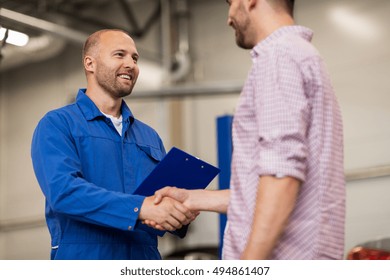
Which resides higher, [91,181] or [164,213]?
[91,181]

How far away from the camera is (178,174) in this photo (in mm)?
2186

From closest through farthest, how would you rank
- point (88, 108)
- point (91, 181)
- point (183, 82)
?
point (91, 181) → point (88, 108) → point (183, 82)

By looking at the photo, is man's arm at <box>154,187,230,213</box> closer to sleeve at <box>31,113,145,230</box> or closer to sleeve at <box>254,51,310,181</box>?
→ sleeve at <box>31,113,145,230</box>

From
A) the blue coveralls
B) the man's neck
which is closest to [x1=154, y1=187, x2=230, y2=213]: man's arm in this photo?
the blue coveralls

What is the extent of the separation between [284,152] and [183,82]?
629 cm

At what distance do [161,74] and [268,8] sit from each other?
19.9 ft

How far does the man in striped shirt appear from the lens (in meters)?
1.51

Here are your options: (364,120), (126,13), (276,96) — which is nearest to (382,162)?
(364,120)

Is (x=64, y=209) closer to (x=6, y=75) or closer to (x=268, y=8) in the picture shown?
(x=268, y=8)

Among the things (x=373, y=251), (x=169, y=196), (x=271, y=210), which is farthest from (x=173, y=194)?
(x=373, y=251)

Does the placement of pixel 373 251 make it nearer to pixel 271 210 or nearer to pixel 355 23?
pixel 271 210

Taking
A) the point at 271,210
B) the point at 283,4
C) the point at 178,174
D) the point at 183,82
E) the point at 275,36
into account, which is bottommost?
the point at 271,210

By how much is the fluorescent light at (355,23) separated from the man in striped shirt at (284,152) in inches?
194

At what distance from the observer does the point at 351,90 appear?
6504 millimetres
